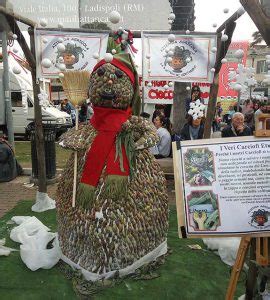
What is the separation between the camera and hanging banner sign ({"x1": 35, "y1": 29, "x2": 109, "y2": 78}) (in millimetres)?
4754

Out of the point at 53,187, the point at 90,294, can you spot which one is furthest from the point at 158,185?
the point at 53,187

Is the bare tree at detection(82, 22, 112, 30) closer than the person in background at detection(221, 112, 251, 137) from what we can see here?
No

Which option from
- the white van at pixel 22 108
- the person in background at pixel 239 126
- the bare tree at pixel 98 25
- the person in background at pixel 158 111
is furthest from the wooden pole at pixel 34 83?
the white van at pixel 22 108

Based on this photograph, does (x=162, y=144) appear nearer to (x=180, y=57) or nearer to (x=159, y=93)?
(x=180, y=57)

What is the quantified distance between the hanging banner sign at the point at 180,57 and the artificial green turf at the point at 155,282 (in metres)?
2.46

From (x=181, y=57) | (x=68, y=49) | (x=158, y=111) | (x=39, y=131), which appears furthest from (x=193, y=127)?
(x=39, y=131)

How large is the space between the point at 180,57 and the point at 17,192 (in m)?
3.34

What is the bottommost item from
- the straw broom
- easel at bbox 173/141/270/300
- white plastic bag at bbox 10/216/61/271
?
white plastic bag at bbox 10/216/61/271

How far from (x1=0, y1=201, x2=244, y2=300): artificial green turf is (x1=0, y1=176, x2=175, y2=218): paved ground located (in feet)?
6.25

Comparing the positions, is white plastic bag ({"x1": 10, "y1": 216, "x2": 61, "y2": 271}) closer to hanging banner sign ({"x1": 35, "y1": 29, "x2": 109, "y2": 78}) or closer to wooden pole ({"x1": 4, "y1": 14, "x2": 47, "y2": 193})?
wooden pole ({"x1": 4, "y1": 14, "x2": 47, "y2": 193})

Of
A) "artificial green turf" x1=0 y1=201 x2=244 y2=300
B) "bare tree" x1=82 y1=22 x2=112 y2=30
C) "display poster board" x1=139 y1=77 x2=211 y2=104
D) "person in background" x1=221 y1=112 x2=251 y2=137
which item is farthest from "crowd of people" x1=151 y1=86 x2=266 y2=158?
"artificial green turf" x1=0 y1=201 x2=244 y2=300

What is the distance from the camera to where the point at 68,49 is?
15.9ft

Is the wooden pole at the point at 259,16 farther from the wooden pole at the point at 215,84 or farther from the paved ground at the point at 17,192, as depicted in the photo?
the paved ground at the point at 17,192

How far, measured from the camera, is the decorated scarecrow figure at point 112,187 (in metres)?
2.91
